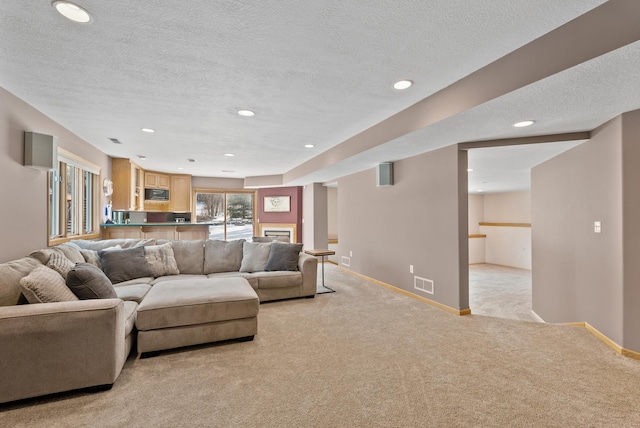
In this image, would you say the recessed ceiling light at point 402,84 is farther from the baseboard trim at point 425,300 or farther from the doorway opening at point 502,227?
the baseboard trim at point 425,300

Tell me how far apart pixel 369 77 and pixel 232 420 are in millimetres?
2626

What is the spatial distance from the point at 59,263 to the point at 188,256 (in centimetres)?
165

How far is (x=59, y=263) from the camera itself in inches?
104

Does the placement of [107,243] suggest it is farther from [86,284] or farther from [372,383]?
[372,383]

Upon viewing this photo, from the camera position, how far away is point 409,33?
1.83 metres

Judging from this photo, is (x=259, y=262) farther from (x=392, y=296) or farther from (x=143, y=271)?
(x=392, y=296)

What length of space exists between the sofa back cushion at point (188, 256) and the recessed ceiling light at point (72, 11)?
3.07 meters

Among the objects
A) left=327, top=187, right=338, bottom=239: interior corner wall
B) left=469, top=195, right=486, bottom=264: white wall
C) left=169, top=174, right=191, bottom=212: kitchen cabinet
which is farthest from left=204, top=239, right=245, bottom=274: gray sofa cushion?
left=469, top=195, right=486, bottom=264: white wall

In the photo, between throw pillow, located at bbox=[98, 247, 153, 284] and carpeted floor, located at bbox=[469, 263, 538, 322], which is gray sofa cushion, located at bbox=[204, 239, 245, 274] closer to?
throw pillow, located at bbox=[98, 247, 153, 284]

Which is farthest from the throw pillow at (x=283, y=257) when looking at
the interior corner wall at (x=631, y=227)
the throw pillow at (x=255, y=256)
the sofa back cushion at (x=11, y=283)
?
the interior corner wall at (x=631, y=227)

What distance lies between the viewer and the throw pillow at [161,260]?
3879 millimetres

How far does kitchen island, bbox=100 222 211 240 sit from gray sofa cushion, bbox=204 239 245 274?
3.66ft

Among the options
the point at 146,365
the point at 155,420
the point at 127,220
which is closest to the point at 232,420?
the point at 155,420

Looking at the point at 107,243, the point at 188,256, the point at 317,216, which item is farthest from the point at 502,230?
the point at 107,243
